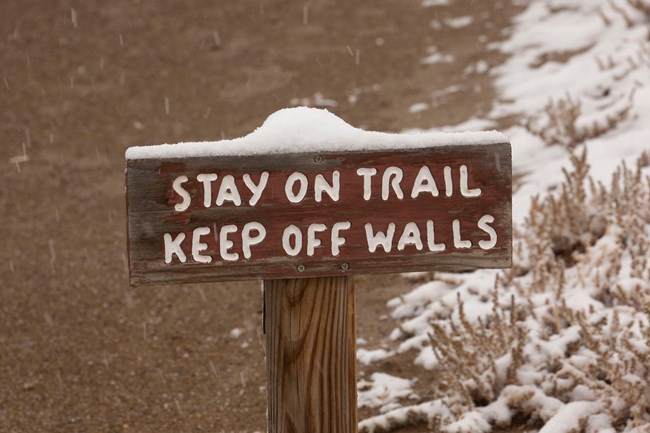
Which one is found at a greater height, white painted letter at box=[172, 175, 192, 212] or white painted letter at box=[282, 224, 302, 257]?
white painted letter at box=[172, 175, 192, 212]

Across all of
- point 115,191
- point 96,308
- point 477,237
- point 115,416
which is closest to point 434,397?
point 115,416

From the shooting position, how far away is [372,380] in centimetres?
398

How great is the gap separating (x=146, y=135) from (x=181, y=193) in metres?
5.75

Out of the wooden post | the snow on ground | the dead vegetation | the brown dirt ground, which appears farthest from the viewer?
the dead vegetation

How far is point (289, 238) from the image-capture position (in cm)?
207

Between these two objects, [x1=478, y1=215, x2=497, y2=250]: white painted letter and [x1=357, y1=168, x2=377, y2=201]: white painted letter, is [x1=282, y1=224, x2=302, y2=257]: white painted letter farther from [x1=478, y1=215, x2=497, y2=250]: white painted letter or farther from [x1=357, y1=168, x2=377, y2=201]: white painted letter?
[x1=478, y1=215, x2=497, y2=250]: white painted letter

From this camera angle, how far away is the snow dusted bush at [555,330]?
3.15 meters

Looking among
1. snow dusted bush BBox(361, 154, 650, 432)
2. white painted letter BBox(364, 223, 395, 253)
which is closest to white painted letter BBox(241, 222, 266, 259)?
white painted letter BBox(364, 223, 395, 253)

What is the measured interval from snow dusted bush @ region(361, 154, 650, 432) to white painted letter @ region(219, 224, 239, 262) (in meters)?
1.47

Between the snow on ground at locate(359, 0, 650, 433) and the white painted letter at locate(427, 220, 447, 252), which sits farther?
the snow on ground at locate(359, 0, 650, 433)

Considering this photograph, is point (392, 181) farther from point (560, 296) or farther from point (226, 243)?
point (560, 296)

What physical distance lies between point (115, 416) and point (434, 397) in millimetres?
1486

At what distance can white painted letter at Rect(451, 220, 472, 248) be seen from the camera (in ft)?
6.85

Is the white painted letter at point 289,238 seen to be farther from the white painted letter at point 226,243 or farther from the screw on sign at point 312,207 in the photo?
the white painted letter at point 226,243
